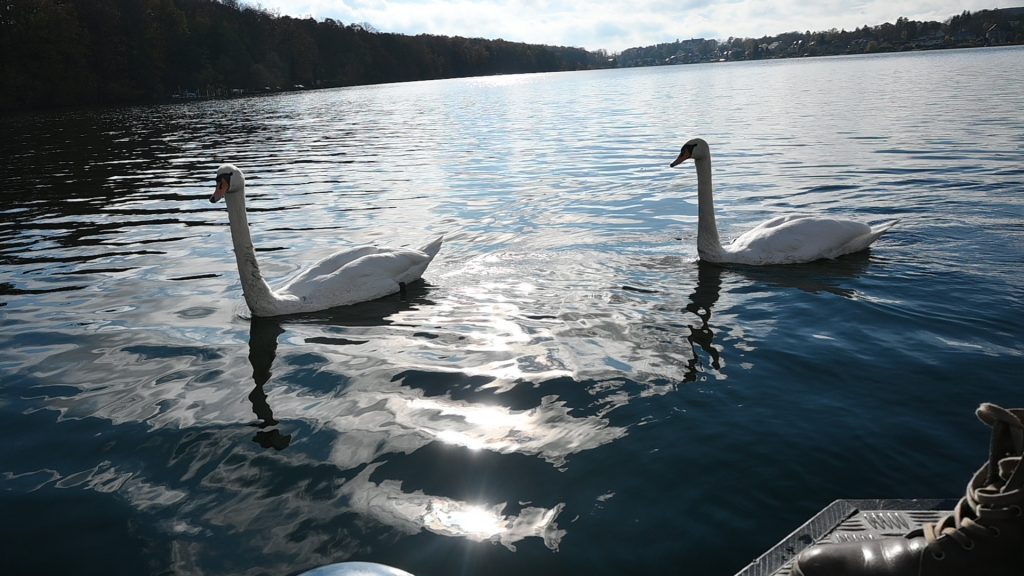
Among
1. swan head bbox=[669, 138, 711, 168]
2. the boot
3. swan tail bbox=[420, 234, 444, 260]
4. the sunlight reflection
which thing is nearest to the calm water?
the sunlight reflection

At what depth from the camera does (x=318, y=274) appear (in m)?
8.20

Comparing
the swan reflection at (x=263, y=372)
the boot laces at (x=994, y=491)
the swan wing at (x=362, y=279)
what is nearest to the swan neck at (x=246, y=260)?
the swan reflection at (x=263, y=372)

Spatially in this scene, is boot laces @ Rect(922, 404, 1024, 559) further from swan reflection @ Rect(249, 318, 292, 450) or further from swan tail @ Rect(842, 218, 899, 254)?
swan tail @ Rect(842, 218, 899, 254)

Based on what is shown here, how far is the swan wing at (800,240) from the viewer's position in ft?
28.8

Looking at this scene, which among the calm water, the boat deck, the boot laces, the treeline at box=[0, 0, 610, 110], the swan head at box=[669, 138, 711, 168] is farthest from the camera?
the treeline at box=[0, 0, 610, 110]

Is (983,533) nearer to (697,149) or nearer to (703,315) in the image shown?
(703,315)

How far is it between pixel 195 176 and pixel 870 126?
828 inches

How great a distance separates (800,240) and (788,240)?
15 centimetres

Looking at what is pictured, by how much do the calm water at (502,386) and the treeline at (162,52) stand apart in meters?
76.6

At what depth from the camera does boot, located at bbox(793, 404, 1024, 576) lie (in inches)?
96.7

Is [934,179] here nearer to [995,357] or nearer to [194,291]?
[995,357]

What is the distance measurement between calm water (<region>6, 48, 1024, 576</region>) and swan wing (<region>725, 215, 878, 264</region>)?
0.89ft

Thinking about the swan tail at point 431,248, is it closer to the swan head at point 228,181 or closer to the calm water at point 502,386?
the calm water at point 502,386

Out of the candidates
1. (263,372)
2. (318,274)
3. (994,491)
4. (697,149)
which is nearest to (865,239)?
(697,149)
